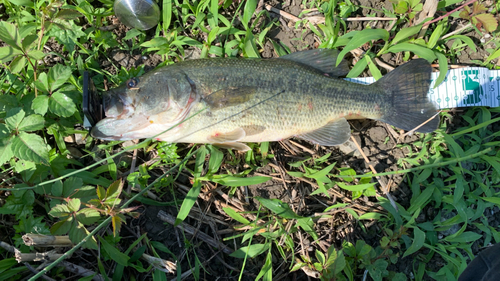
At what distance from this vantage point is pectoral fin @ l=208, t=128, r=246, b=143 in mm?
3576

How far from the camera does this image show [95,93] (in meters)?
3.48

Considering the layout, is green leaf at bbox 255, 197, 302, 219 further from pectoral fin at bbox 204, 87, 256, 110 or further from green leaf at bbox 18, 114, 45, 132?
green leaf at bbox 18, 114, 45, 132

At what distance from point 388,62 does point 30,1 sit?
496 centimetres

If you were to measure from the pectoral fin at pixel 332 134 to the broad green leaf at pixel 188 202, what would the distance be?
144 centimetres

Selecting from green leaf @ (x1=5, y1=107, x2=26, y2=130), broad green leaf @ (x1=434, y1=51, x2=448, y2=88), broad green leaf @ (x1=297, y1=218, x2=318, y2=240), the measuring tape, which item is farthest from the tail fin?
green leaf @ (x1=5, y1=107, x2=26, y2=130)

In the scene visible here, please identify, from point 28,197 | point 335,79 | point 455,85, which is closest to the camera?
point 28,197

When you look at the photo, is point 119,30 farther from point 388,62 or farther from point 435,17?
point 435,17

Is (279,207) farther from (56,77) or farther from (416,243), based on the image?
(56,77)

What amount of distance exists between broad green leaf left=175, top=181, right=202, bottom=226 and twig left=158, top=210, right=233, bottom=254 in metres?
0.20

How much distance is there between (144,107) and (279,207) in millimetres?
1946

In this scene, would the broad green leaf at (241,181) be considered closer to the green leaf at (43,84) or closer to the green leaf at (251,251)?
the green leaf at (251,251)

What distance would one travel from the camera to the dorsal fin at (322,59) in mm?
3992

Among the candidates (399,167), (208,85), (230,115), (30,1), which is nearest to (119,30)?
(30,1)

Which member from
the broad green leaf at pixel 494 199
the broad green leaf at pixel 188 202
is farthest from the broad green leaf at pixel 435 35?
the broad green leaf at pixel 188 202
